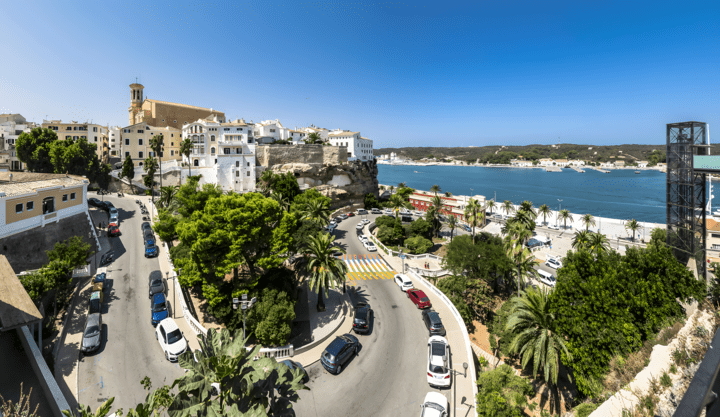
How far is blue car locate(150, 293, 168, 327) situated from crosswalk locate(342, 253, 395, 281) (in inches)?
686

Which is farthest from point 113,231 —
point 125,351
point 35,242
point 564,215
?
point 564,215

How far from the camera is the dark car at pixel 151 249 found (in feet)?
105

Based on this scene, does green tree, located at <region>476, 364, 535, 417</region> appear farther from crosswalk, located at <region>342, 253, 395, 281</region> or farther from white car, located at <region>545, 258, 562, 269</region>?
white car, located at <region>545, 258, 562, 269</region>

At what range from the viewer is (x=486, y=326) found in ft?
96.6

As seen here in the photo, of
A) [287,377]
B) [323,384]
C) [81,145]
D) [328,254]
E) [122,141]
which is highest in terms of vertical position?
[122,141]

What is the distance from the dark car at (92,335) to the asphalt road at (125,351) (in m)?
0.50

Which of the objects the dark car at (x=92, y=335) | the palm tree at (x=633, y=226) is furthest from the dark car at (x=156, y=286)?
the palm tree at (x=633, y=226)

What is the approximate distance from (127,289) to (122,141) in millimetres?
66567

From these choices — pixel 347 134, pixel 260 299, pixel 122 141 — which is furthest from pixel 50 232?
pixel 347 134

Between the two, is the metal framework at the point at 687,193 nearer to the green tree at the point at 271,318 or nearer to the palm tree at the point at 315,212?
the green tree at the point at 271,318

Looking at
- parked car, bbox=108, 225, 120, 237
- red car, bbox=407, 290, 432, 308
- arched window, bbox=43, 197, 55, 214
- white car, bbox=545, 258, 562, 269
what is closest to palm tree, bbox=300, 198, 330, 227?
red car, bbox=407, 290, 432, 308

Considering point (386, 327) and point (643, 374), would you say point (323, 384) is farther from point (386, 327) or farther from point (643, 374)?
point (643, 374)

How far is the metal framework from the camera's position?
28.9m

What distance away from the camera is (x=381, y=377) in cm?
1808
